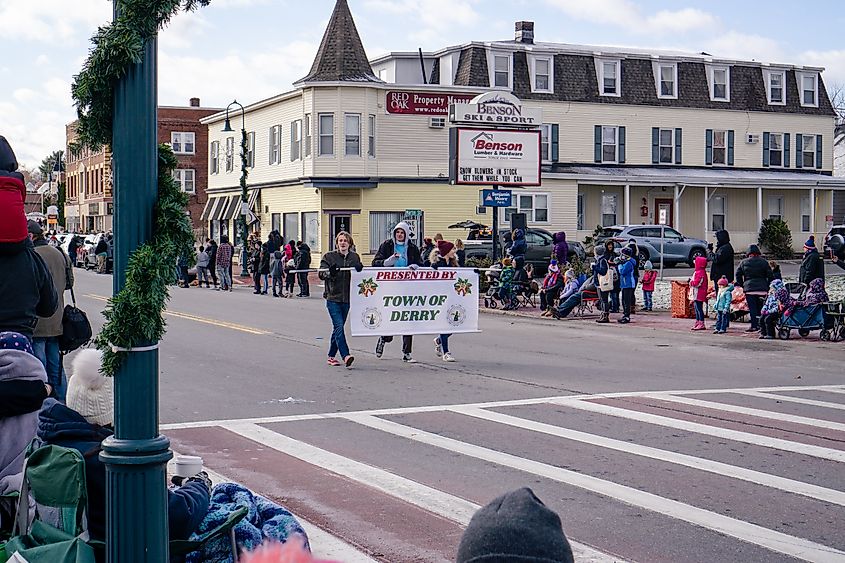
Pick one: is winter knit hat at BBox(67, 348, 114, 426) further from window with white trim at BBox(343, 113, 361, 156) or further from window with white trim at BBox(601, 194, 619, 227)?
window with white trim at BBox(601, 194, 619, 227)

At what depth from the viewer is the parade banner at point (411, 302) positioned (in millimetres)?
16344

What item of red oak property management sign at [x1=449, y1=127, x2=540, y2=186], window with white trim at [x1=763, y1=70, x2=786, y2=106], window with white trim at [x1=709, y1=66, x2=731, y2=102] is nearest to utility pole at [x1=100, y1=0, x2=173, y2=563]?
red oak property management sign at [x1=449, y1=127, x2=540, y2=186]

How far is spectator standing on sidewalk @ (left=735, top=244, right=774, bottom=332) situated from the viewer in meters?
21.0

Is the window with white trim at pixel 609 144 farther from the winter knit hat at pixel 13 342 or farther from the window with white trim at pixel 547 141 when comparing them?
the winter knit hat at pixel 13 342

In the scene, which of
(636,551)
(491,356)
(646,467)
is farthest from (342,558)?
(491,356)

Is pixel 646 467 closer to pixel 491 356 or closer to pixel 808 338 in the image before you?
pixel 491 356

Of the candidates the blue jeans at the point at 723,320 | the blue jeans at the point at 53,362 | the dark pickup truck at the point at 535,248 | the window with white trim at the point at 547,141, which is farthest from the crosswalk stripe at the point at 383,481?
the window with white trim at the point at 547,141

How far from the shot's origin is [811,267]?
65.7 feet

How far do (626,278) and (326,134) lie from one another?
22640 millimetres

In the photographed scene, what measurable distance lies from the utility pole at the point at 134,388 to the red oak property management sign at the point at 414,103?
40.9m

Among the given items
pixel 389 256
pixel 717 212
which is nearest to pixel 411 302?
pixel 389 256

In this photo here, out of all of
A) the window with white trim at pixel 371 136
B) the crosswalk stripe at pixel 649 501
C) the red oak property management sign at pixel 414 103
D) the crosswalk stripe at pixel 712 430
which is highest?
the red oak property management sign at pixel 414 103

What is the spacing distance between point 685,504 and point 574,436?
2.65m

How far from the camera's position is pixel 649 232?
139 feet
